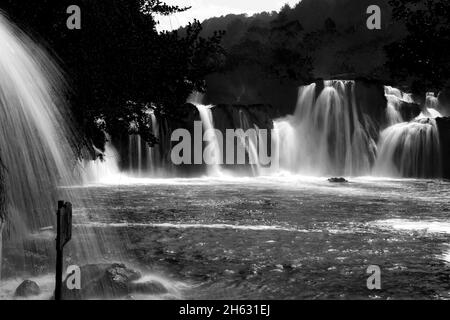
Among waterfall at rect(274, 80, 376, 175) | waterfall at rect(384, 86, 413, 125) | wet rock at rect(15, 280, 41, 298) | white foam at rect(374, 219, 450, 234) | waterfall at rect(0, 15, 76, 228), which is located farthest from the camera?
waterfall at rect(384, 86, 413, 125)

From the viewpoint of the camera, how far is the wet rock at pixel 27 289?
346 inches

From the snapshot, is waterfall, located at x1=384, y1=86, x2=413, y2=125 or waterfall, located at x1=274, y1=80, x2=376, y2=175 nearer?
waterfall, located at x1=274, y1=80, x2=376, y2=175

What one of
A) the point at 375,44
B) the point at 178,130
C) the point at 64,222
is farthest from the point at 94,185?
the point at 375,44

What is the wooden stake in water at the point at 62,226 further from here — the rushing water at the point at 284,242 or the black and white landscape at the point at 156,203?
the rushing water at the point at 284,242

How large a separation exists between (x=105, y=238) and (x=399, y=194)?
1894 centimetres

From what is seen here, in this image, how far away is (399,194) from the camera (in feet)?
92.8

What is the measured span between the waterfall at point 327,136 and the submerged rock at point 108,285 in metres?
37.7

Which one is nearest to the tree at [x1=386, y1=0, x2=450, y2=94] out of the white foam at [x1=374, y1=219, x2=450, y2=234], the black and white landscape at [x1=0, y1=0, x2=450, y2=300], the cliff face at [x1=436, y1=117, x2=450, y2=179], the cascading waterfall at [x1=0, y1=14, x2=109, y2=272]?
the black and white landscape at [x1=0, y1=0, x2=450, y2=300]

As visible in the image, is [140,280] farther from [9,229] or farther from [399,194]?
[399,194]

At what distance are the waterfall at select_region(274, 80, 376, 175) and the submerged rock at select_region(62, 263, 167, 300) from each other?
124 ft

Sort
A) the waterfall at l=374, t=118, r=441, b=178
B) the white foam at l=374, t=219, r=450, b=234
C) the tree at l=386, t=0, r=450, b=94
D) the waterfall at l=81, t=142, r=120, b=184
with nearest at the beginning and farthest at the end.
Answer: the tree at l=386, t=0, r=450, b=94
the white foam at l=374, t=219, r=450, b=234
the waterfall at l=81, t=142, r=120, b=184
the waterfall at l=374, t=118, r=441, b=178

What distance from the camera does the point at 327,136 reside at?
47469mm

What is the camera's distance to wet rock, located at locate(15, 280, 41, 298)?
28.8 feet

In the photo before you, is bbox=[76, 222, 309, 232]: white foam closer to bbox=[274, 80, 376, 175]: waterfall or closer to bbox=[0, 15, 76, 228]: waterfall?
bbox=[0, 15, 76, 228]: waterfall
